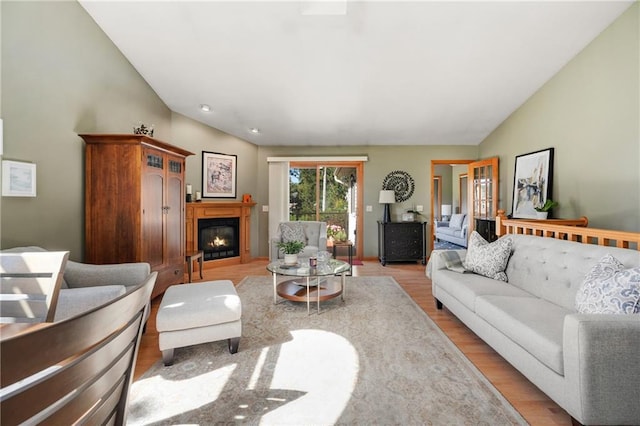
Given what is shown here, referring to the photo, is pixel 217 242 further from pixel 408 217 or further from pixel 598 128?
pixel 598 128

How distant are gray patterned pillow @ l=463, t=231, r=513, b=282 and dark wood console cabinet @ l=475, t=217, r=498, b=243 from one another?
2449 mm

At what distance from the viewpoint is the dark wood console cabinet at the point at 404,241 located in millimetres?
5770

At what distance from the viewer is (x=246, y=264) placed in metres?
5.87

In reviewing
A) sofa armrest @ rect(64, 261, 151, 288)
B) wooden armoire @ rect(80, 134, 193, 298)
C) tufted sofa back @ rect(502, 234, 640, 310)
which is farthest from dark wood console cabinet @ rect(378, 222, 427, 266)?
sofa armrest @ rect(64, 261, 151, 288)

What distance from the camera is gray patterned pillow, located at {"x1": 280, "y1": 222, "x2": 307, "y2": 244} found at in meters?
5.03

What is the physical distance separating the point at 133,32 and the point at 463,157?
5837 mm

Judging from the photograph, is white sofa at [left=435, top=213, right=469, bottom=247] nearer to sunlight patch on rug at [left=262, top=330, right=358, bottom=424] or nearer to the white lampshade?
the white lampshade

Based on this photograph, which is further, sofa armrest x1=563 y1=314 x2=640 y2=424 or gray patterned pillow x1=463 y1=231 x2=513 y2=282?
gray patterned pillow x1=463 y1=231 x2=513 y2=282

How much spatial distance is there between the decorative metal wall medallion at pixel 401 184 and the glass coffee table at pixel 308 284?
303cm

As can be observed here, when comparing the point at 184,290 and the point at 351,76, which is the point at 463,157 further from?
the point at 184,290

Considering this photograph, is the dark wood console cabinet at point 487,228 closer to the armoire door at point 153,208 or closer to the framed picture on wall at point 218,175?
the framed picture on wall at point 218,175

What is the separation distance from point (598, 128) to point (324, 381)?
13.3ft

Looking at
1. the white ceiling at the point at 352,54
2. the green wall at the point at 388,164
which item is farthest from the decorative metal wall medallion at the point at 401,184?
the white ceiling at the point at 352,54

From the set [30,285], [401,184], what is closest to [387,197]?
[401,184]
